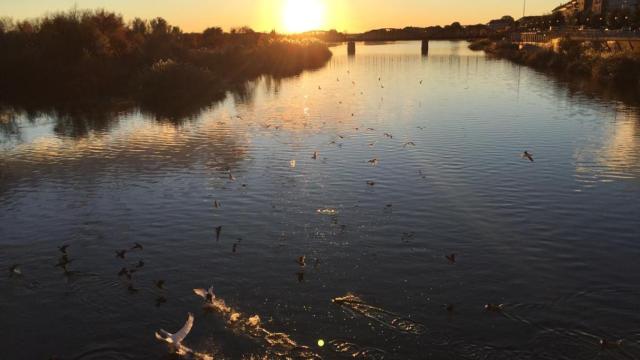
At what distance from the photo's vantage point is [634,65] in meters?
74.0

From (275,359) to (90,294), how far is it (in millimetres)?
7277

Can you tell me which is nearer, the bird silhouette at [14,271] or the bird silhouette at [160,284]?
the bird silhouette at [160,284]

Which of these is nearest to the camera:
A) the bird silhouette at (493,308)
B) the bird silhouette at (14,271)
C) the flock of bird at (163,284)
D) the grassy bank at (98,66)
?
the flock of bird at (163,284)

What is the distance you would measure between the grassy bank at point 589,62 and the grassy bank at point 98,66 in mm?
53924

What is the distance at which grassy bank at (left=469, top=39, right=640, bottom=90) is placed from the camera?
7425 centimetres

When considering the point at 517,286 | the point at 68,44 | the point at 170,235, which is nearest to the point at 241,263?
the point at 170,235

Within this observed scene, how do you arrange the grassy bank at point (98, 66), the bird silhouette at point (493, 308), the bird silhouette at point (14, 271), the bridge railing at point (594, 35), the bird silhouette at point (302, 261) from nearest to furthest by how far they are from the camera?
1. the bird silhouette at point (493, 308)
2. the bird silhouette at point (14, 271)
3. the bird silhouette at point (302, 261)
4. the grassy bank at point (98, 66)
5. the bridge railing at point (594, 35)

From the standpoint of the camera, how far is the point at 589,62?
8838 centimetres

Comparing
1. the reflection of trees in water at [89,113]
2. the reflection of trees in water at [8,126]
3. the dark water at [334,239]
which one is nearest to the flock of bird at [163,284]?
the dark water at [334,239]

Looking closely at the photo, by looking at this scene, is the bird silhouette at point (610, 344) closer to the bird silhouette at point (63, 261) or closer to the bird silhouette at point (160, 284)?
the bird silhouette at point (160, 284)

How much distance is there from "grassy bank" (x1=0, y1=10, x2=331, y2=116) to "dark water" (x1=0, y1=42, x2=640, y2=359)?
25.3 metres

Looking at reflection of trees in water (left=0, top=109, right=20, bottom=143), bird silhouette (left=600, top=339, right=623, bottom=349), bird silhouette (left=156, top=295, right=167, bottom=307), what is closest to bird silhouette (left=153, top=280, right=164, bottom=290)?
bird silhouette (left=156, top=295, right=167, bottom=307)

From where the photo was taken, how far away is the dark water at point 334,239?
15398mm


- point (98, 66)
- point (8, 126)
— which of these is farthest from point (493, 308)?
point (98, 66)
